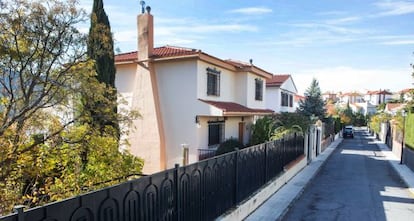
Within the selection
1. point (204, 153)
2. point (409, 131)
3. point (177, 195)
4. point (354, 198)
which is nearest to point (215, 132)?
point (204, 153)

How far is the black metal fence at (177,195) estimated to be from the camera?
2914mm

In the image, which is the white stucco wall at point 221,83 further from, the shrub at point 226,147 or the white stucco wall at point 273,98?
Result: the white stucco wall at point 273,98

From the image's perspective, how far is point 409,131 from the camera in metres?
19.5

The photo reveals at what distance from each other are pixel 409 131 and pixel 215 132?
13.0 m

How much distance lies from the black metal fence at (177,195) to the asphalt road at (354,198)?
5.68 ft

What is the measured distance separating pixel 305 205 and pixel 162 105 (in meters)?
9.06

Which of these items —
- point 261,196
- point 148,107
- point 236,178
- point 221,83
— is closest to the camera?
point 236,178

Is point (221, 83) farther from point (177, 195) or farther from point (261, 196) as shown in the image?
point (177, 195)

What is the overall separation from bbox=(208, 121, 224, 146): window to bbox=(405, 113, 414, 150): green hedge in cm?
1159

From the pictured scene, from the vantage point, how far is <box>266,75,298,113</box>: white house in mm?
29334

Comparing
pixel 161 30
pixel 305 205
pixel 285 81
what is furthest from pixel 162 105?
pixel 285 81

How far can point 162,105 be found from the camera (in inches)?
620

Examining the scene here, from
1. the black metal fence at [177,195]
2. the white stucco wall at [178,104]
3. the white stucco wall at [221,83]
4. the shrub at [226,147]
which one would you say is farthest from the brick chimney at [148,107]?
the black metal fence at [177,195]

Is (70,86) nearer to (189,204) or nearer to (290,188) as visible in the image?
(189,204)
